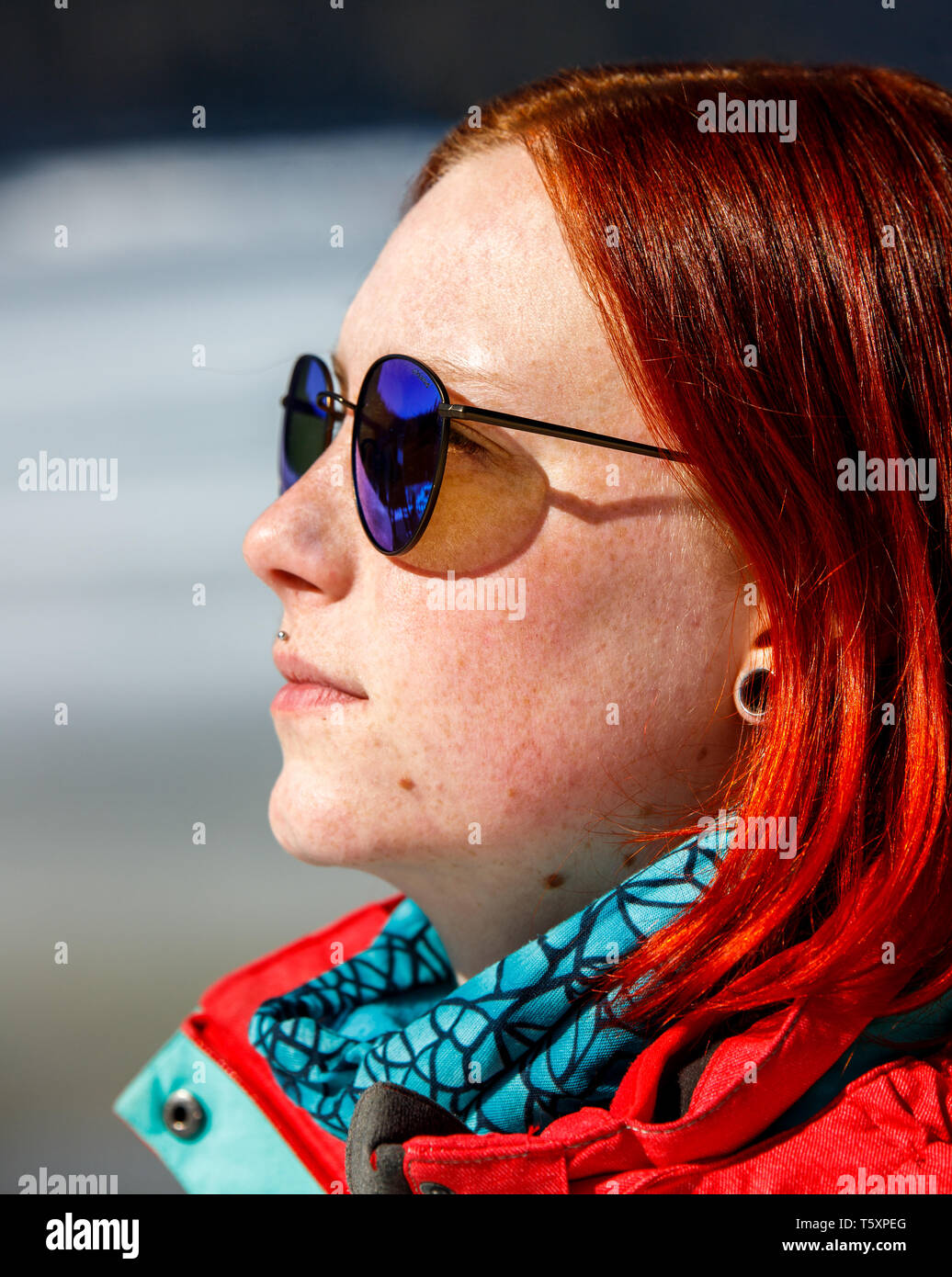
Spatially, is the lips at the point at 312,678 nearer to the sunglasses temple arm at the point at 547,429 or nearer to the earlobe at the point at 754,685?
the sunglasses temple arm at the point at 547,429

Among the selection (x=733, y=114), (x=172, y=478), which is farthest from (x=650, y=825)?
(x=172, y=478)

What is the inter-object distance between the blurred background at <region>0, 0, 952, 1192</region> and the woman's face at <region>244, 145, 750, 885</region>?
1978 millimetres

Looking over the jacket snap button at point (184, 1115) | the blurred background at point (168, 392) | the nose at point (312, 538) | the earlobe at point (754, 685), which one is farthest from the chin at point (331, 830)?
the blurred background at point (168, 392)

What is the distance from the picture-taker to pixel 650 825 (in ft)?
4.56

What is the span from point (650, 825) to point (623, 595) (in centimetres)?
31

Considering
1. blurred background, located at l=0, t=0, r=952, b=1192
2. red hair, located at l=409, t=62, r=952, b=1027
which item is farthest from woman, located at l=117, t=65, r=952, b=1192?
blurred background, located at l=0, t=0, r=952, b=1192

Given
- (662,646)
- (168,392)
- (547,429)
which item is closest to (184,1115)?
(662,646)

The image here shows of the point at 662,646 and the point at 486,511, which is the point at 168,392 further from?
the point at 662,646

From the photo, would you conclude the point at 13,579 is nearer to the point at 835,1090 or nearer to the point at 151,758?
the point at 151,758

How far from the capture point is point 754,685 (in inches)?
53.9

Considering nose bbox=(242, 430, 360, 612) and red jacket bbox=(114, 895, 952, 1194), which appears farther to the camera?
nose bbox=(242, 430, 360, 612)

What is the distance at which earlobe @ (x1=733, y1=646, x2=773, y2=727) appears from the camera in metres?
1.34

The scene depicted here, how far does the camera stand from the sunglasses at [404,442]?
1.30 metres

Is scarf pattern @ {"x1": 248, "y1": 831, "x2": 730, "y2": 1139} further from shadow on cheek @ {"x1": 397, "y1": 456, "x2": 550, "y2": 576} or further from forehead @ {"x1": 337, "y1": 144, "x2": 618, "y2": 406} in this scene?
forehead @ {"x1": 337, "y1": 144, "x2": 618, "y2": 406}
